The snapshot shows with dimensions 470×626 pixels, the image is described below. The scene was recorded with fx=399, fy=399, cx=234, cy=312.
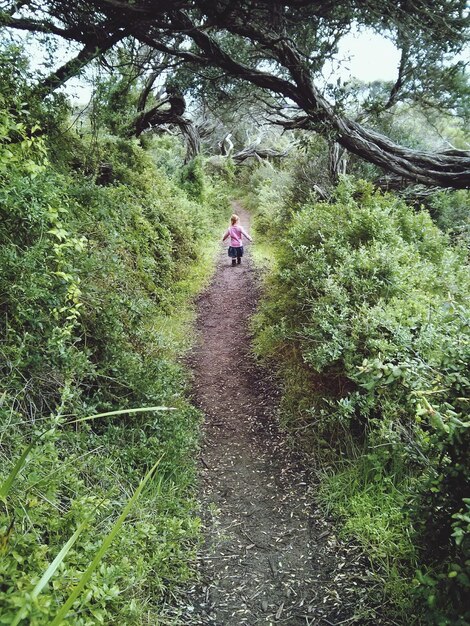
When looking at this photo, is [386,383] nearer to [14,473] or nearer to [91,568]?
[91,568]

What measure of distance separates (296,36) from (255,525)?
241 inches

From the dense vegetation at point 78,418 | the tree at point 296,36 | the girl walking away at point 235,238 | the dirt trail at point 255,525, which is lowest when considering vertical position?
the dirt trail at point 255,525

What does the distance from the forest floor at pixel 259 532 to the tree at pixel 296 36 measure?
13.1 feet

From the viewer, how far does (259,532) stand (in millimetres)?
3551

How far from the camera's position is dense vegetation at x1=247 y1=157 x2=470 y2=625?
2.26m

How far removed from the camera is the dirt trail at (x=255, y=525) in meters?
2.90

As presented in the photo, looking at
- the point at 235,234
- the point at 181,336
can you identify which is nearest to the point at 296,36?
the point at 181,336

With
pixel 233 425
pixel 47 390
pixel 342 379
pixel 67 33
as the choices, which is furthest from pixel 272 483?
pixel 67 33

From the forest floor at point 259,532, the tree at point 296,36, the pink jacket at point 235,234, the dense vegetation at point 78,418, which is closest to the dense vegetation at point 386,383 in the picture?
the forest floor at point 259,532

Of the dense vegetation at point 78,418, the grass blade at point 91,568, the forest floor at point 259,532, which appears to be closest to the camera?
the grass blade at point 91,568

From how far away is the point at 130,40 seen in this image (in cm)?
605

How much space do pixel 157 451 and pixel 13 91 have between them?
4.44m

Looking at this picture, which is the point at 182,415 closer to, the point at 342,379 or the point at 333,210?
the point at 342,379

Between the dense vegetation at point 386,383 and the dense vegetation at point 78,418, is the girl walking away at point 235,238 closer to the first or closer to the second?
the dense vegetation at point 386,383
